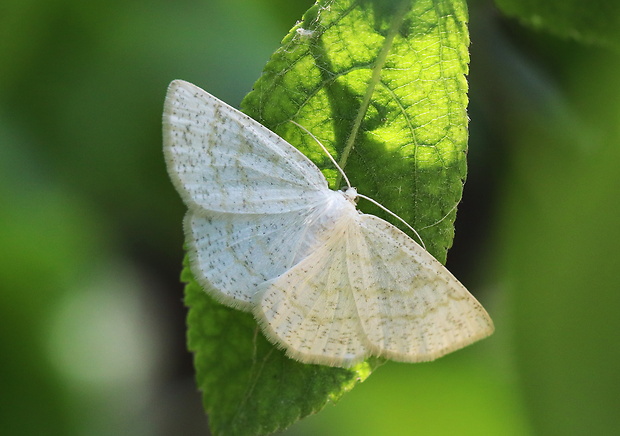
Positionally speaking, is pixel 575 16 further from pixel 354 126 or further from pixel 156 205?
pixel 156 205

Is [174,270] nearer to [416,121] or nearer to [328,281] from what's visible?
[328,281]

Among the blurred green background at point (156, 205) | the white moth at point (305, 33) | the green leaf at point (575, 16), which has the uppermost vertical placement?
the green leaf at point (575, 16)

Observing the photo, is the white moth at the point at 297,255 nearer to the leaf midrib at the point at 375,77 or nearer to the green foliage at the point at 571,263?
the leaf midrib at the point at 375,77

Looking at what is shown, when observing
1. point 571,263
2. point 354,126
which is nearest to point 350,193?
point 354,126

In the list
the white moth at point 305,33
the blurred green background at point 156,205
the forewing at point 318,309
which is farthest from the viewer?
the blurred green background at point 156,205

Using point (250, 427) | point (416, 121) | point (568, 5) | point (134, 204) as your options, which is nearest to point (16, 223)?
point (134, 204)

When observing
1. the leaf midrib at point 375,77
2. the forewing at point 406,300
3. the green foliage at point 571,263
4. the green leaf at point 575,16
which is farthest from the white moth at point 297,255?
the green leaf at point 575,16
